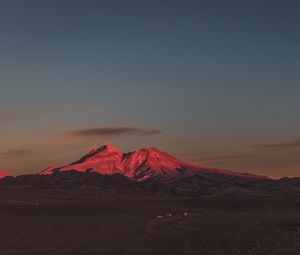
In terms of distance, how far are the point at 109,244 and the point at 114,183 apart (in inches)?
4340

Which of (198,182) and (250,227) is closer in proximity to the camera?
(250,227)

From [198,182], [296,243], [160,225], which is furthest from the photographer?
[198,182]

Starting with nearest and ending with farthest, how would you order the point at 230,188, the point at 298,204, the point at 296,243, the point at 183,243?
1. the point at 296,243
2. the point at 183,243
3. the point at 298,204
4. the point at 230,188

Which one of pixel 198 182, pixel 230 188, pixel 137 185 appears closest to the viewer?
pixel 137 185

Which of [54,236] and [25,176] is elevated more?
[25,176]

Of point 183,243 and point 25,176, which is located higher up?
point 25,176

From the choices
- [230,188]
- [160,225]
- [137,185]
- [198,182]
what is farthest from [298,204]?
[198,182]

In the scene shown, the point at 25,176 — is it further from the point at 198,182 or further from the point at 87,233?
the point at 87,233

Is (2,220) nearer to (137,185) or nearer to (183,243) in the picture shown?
(183,243)

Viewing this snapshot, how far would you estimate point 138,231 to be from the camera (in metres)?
28.9

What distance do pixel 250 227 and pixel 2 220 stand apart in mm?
19866

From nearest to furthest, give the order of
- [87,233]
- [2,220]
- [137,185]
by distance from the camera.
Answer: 1. [87,233]
2. [2,220]
3. [137,185]

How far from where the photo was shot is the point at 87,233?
1147 inches

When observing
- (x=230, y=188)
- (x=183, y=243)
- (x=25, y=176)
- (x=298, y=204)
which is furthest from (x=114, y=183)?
(x=183, y=243)
